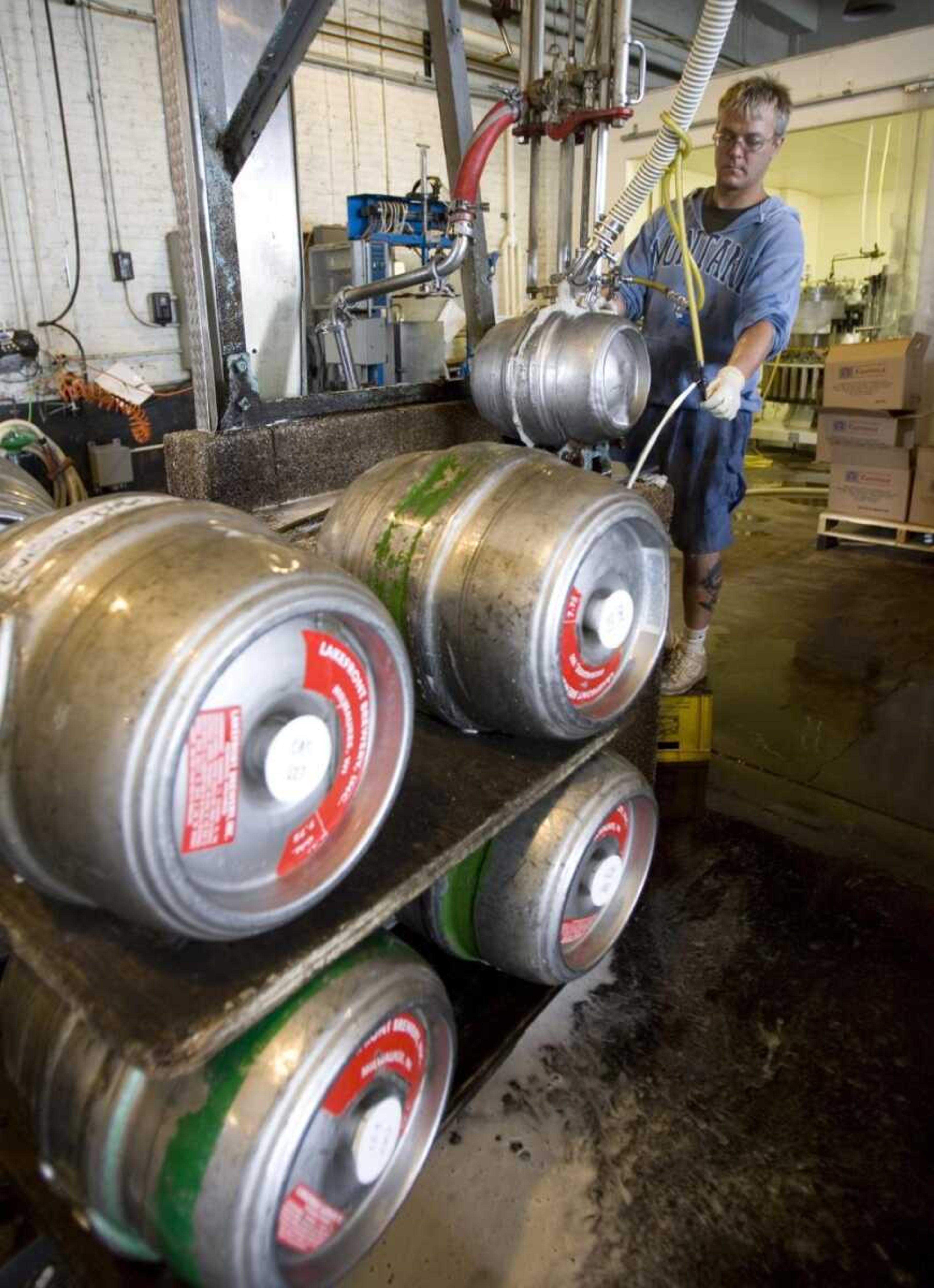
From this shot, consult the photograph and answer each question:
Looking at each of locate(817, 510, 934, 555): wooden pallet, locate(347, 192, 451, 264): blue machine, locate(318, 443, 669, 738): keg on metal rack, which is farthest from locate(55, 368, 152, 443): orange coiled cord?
locate(318, 443, 669, 738): keg on metal rack

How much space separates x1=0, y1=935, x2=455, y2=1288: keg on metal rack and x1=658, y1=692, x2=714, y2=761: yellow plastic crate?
188 cm

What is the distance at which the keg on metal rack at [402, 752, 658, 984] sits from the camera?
1398mm

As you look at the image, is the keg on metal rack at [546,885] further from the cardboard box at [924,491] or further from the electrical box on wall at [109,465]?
the electrical box on wall at [109,465]

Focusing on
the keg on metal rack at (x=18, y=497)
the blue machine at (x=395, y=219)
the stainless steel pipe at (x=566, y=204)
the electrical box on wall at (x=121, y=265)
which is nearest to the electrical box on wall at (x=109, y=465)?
the electrical box on wall at (x=121, y=265)

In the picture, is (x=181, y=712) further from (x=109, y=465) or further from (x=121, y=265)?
(x=121, y=265)

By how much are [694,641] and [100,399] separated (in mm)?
4883

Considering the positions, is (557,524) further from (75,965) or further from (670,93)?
(670,93)

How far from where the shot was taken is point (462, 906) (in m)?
1.49

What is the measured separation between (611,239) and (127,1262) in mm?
2288

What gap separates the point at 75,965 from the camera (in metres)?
0.90

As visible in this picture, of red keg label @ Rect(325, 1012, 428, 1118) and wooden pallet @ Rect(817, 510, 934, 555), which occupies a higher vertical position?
red keg label @ Rect(325, 1012, 428, 1118)

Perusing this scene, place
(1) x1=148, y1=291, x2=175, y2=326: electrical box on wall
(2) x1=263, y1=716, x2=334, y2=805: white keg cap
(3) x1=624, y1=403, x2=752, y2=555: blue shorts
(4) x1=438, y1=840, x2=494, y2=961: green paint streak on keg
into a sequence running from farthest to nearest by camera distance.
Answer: (1) x1=148, y1=291, x2=175, y2=326: electrical box on wall < (3) x1=624, y1=403, x2=752, y2=555: blue shorts < (4) x1=438, y1=840, x2=494, y2=961: green paint streak on keg < (2) x1=263, y1=716, x2=334, y2=805: white keg cap

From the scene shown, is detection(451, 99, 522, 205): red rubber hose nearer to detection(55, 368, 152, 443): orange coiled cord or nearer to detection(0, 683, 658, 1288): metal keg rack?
detection(0, 683, 658, 1288): metal keg rack

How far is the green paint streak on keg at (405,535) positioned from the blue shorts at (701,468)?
156 centimetres
